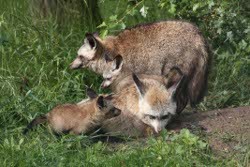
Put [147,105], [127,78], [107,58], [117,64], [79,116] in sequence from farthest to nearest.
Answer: [107,58], [117,64], [127,78], [147,105], [79,116]

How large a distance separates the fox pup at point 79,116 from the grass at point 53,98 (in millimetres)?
116

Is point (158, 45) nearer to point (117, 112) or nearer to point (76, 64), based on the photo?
point (76, 64)

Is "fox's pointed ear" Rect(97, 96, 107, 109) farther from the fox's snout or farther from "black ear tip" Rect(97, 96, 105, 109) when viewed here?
the fox's snout

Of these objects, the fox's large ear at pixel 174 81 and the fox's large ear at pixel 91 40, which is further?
the fox's large ear at pixel 91 40

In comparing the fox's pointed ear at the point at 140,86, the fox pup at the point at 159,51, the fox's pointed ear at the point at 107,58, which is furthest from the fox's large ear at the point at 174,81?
the fox's pointed ear at the point at 107,58

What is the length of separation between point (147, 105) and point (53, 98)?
128cm

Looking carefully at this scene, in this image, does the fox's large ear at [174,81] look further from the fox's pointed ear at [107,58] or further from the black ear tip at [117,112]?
the fox's pointed ear at [107,58]

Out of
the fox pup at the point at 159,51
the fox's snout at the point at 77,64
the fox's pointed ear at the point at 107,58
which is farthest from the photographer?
the fox's pointed ear at the point at 107,58

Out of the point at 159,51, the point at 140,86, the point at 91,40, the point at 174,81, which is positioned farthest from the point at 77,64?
the point at 140,86

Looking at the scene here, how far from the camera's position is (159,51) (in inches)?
373

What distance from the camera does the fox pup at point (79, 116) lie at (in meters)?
7.74

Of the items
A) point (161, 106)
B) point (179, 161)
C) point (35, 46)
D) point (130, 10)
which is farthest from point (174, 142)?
point (35, 46)

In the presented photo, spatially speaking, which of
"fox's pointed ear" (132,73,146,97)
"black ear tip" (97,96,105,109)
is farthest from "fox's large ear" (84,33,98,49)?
"black ear tip" (97,96,105,109)

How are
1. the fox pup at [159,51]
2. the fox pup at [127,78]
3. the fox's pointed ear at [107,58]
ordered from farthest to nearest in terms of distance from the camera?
the fox's pointed ear at [107,58] → the fox pup at [159,51] → the fox pup at [127,78]
